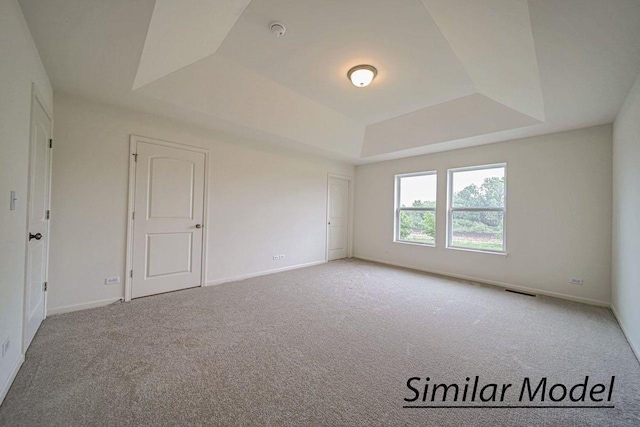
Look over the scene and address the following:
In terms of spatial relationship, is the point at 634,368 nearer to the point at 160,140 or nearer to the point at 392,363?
the point at 392,363

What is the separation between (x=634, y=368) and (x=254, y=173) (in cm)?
478

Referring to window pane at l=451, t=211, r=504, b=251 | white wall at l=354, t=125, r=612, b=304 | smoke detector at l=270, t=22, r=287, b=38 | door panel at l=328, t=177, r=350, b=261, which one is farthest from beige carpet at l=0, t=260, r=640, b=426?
smoke detector at l=270, t=22, r=287, b=38

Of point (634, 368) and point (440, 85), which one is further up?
point (440, 85)

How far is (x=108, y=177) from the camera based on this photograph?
3.03m

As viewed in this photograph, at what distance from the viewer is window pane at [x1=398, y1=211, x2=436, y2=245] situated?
505cm

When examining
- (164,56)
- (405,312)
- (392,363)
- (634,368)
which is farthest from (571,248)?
(164,56)

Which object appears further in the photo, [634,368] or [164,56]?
[164,56]

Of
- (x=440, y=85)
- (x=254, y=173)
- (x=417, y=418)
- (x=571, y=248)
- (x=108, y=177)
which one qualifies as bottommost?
(x=417, y=418)

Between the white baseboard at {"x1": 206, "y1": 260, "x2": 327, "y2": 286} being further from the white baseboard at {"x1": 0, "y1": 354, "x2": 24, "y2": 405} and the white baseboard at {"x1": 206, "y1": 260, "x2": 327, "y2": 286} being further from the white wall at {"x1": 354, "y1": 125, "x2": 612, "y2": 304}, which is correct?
the white wall at {"x1": 354, "y1": 125, "x2": 612, "y2": 304}

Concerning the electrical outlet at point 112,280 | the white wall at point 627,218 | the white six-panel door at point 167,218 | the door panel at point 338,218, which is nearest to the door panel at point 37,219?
the electrical outlet at point 112,280

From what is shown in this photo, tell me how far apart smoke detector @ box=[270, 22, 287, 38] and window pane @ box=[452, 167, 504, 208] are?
392 centimetres

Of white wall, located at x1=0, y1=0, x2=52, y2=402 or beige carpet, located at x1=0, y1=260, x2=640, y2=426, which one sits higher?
white wall, located at x1=0, y1=0, x2=52, y2=402

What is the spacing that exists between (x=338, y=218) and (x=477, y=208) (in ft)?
9.38

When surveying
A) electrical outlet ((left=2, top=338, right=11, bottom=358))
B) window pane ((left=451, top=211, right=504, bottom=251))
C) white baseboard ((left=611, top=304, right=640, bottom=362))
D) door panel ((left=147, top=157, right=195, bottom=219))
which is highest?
door panel ((left=147, top=157, right=195, bottom=219))
